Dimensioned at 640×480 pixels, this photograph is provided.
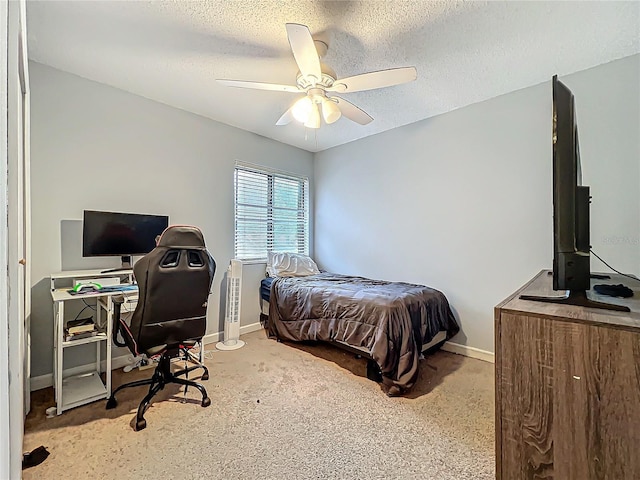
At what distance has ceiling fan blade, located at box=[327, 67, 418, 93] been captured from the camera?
1.86 metres

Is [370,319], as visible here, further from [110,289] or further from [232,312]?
[110,289]

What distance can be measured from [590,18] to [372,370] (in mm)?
2885

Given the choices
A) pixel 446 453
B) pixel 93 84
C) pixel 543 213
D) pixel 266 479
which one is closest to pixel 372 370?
pixel 446 453

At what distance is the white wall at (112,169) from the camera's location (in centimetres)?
235

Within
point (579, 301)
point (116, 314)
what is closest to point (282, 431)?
point (116, 314)

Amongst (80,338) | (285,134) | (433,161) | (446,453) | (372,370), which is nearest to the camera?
(446,453)

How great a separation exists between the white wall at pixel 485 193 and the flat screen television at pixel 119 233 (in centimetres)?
248

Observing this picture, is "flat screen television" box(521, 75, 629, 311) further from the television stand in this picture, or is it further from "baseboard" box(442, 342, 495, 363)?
"baseboard" box(442, 342, 495, 363)

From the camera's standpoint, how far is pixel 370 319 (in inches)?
96.6

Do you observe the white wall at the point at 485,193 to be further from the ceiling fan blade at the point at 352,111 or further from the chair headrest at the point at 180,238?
the chair headrest at the point at 180,238

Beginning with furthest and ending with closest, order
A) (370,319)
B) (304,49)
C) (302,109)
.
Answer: (370,319) → (302,109) → (304,49)

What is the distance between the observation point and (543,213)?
263 cm

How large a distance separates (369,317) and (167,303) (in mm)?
1538

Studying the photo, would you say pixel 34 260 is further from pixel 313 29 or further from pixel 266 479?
pixel 313 29
